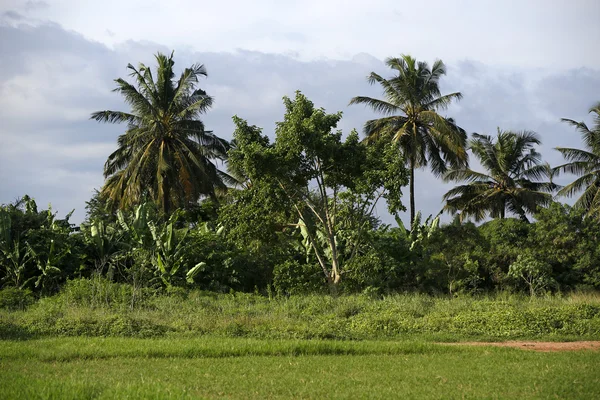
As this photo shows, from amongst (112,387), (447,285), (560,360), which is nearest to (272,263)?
(447,285)

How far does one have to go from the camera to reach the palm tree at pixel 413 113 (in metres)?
30.0

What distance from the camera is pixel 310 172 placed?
20844 millimetres

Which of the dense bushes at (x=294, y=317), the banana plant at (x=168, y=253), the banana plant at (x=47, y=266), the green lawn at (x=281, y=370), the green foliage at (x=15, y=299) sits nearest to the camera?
the green lawn at (x=281, y=370)

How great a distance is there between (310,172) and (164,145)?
31.3 ft

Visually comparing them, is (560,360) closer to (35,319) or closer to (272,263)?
(35,319)

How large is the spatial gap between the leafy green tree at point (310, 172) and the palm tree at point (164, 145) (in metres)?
7.43

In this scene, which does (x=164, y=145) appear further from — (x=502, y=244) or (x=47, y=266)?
(x=502, y=244)

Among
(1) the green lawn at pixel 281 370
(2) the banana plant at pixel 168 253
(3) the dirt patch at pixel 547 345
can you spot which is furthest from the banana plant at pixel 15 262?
(3) the dirt patch at pixel 547 345

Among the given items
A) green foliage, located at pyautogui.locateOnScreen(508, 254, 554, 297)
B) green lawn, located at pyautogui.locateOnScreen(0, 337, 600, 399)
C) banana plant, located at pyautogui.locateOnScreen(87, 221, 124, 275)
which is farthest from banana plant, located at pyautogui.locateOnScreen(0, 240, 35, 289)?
green foliage, located at pyautogui.locateOnScreen(508, 254, 554, 297)

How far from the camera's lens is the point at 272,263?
2389cm

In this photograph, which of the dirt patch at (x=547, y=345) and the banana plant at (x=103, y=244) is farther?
the banana plant at (x=103, y=244)

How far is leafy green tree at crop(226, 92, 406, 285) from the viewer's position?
1969 centimetres

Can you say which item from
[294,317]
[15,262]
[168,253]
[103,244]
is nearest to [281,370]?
[294,317]

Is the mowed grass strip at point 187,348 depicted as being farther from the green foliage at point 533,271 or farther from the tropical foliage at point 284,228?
the green foliage at point 533,271
